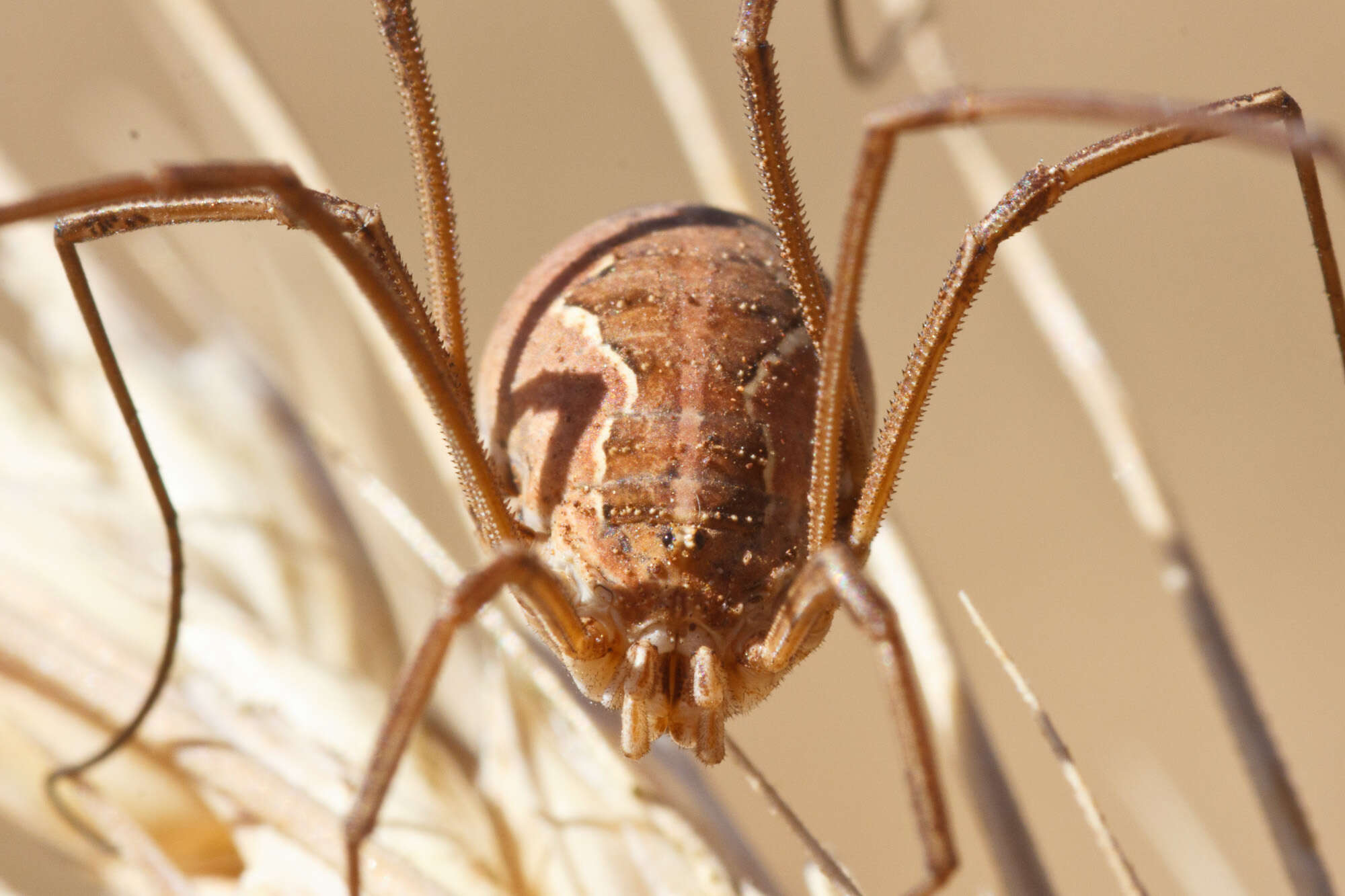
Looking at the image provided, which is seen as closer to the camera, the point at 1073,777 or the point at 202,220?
the point at 1073,777

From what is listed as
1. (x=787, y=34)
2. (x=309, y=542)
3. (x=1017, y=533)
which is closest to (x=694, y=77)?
(x=309, y=542)

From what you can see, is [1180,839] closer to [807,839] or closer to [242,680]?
[807,839]

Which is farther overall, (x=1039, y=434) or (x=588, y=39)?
(x=588, y=39)

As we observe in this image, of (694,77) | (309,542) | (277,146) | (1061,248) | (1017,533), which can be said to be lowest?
(1017,533)

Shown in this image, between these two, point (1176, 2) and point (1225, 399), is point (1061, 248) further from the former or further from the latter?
point (1176, 2)

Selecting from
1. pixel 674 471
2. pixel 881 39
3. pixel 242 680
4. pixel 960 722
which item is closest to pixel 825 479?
pixel 674 471
